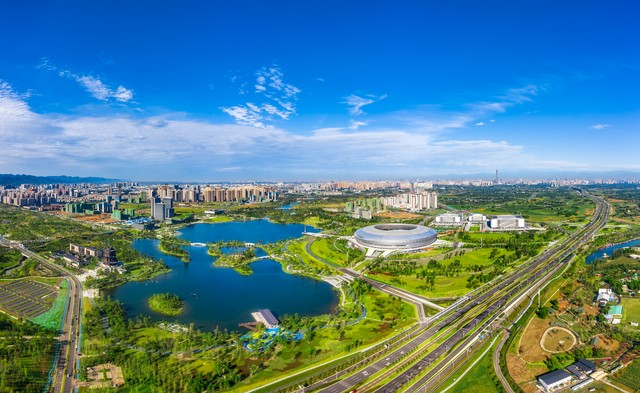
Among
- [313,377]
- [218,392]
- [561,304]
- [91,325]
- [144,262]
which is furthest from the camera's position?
[144,262]

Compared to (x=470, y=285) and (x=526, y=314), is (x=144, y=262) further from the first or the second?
(x=526, y=314)

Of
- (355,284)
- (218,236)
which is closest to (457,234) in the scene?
(355,284)

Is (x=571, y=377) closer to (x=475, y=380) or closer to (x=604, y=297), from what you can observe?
(x=475, y=380)

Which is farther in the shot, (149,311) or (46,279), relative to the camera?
(46,279)

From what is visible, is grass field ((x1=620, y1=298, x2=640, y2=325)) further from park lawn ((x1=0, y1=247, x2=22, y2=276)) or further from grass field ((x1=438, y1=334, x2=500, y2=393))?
park lawn ((x1=0, y1=247, x2=22, y2=276))

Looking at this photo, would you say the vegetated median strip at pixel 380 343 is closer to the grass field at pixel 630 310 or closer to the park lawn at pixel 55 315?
the grass field at pixel 630 310
